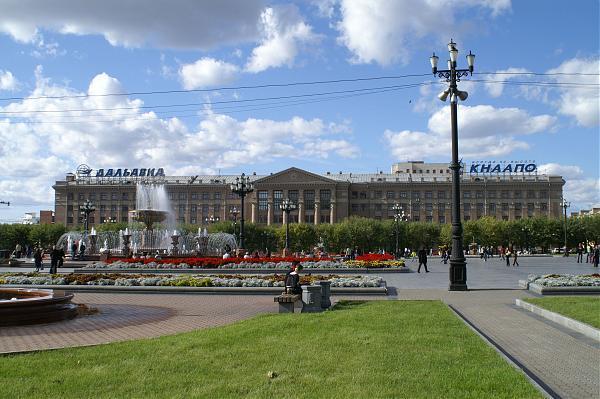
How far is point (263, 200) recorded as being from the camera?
123 metres


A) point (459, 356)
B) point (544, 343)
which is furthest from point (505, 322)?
point (459, 356)

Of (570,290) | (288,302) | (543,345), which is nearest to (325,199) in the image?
(570,290)

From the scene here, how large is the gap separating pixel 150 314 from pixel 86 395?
25.9 feet

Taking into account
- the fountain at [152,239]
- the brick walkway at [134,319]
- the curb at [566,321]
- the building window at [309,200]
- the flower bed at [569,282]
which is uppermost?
the building window at [309,200]

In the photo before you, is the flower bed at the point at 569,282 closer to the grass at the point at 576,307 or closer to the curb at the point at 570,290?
the curb at the point at 570,290

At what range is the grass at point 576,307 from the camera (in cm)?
1152

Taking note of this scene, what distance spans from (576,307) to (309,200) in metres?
109

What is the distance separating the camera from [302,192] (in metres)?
122

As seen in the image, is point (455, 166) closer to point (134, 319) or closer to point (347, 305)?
point (347, 305)

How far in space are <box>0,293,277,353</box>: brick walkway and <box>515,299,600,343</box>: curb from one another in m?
6.41

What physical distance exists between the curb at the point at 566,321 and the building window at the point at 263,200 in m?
108

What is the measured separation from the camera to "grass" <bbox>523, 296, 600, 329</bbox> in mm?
11523

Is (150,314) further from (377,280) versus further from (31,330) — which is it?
(377,280)

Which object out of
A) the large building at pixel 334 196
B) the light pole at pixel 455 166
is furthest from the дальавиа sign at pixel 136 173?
the light pole at pixel 455 166
